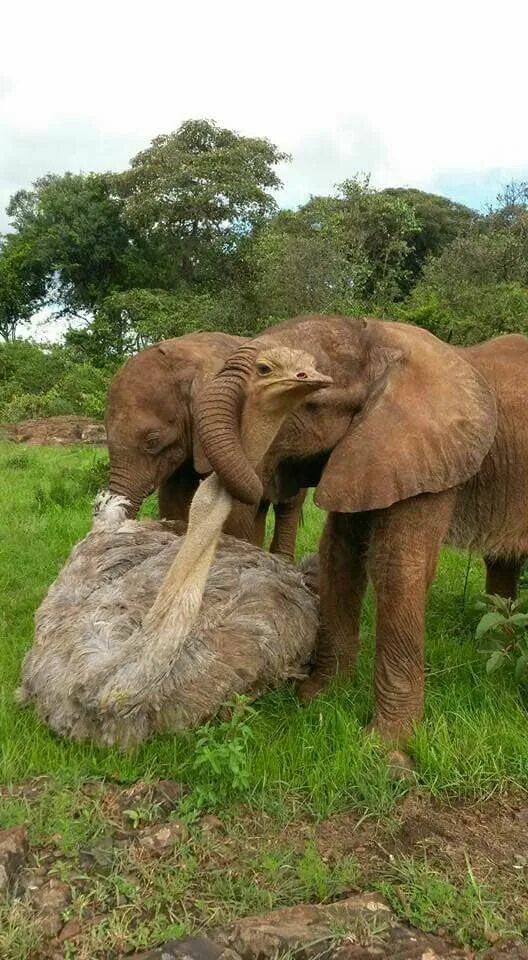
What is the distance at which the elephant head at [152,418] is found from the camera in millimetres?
6430

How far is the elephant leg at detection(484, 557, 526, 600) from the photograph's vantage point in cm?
561

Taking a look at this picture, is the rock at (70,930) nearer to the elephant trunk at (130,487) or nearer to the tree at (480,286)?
the elephant trunk at (130,487)

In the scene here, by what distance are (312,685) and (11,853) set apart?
2.02 m

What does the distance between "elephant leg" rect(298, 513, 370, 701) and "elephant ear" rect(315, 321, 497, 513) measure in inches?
32.8

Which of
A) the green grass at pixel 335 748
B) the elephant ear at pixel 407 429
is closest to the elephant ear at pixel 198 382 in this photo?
the green grass at pixel 335 748

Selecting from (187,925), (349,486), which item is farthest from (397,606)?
(187,925)

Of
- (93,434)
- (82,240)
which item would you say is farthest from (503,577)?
(82,240)

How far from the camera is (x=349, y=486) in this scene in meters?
3.79

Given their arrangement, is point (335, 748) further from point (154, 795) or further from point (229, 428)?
point (229, 428)

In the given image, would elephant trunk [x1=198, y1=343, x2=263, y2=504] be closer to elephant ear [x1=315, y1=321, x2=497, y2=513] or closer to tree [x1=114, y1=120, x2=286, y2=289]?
elephant ear [x1=315, y1=321, x2=497, y2=513]

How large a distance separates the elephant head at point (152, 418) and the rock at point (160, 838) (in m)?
3.25

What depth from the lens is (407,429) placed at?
3.82 meters

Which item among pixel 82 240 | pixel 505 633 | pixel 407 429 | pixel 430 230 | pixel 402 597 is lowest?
pixel 505 633

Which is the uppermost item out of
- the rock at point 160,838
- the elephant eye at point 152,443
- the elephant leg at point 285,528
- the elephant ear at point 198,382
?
the elephant ear at point 198,382
